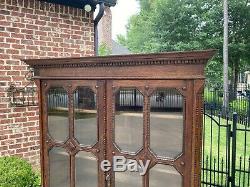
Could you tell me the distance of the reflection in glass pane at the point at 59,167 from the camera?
285 centimetres

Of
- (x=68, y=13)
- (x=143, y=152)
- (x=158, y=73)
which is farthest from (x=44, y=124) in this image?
(x=68, y=13)

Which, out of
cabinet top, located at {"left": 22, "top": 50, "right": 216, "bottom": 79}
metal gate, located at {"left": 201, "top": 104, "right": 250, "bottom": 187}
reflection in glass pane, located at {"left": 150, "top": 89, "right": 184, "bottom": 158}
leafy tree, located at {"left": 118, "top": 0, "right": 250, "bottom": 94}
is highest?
leafy tree, located at {"left": 118, "top": 0, "right": 250, "bottom": 94}

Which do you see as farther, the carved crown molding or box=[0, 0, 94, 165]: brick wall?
box=[0, 0, 94, 165]: brick wall

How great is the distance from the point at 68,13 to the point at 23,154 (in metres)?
2.16

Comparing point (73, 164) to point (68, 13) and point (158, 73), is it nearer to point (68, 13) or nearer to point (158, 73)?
point (158, 73)

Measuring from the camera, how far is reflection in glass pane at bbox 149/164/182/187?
7.43 feet

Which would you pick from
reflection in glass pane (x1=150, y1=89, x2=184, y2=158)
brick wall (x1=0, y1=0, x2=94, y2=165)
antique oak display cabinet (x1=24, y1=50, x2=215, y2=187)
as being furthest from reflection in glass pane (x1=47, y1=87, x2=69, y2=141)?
brick wall (x1=0, y1=0, x2=94, y2=165)

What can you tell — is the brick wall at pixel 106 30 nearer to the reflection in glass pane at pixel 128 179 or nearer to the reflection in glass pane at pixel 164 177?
the reflection in glass pane at pixel 128 179

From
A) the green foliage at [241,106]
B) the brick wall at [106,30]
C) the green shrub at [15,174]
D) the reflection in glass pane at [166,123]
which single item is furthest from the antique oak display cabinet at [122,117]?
the brick wall at [106,30]

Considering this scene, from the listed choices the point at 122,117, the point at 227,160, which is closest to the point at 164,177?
the point at 122,117

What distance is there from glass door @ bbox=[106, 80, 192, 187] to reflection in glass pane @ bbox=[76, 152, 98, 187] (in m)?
0.18

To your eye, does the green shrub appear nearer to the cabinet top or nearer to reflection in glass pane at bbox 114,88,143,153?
the cabinet top

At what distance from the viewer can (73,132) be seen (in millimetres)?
2730

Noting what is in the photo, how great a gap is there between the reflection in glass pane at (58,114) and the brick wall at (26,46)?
1.15 metres
